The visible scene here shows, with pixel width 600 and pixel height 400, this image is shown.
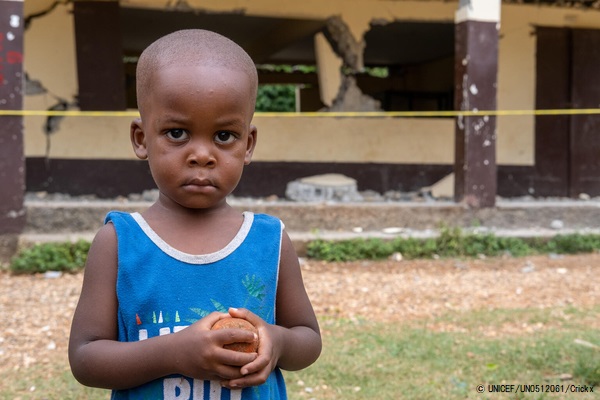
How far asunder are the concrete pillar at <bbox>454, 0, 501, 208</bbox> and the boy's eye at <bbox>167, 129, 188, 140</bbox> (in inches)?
205

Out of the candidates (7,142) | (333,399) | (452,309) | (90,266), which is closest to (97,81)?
(7,142)

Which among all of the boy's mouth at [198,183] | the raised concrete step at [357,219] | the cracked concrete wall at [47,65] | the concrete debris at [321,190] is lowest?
the raised concrete step at [357,219]

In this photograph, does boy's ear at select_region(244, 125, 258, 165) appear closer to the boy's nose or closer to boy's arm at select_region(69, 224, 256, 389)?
the boy's nose

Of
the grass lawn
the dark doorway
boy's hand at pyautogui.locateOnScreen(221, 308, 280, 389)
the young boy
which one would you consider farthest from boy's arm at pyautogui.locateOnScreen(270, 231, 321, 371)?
the dark doorway

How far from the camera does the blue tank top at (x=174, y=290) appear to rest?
1.21 meters

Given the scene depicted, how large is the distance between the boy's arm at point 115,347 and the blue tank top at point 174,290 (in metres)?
0.03

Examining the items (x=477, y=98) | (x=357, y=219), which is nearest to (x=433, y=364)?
(x=357, y=219)

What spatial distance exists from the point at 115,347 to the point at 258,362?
28 centimetres

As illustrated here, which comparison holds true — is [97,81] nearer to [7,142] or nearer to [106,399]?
[7,142]

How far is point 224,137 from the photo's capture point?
1.24 meters

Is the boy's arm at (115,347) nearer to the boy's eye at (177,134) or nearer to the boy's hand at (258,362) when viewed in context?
the boy's hand at (258,362)

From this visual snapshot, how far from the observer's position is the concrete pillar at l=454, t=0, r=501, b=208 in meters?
6.12

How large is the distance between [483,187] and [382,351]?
329 cm

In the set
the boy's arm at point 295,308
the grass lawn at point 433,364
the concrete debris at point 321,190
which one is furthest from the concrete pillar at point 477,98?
the boy's arm at point 295,308
